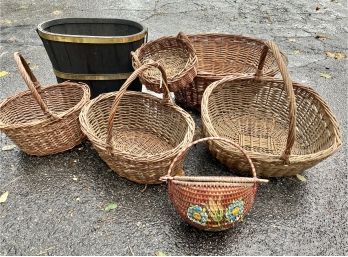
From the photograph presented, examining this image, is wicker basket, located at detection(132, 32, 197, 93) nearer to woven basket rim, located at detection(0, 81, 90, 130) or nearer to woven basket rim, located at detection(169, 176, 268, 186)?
woven basket rim, located at detection(0, 81, 90, 130)

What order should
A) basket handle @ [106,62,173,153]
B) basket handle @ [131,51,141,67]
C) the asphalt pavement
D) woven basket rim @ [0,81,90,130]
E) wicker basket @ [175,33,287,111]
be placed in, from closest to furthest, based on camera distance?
basket handle @ [106,62,173,153] → the asphalt pavement → woven basket rim @ [0,81,90,130] → basket handle @ [131,51,141,67] → wicker basket @ [175,33,287,111]

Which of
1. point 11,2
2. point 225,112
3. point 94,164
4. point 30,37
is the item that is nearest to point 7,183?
point 94,164

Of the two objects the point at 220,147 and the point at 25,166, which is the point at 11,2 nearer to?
the point at 25,166

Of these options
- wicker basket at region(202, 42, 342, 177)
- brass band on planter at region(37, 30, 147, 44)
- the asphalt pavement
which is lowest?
the asphalt pavement

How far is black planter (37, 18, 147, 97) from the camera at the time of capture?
262 cm

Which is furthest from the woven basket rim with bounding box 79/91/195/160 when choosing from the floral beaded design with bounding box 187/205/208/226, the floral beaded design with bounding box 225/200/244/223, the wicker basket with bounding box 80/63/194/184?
the floral beaded design with bounding box 225/200/244/223

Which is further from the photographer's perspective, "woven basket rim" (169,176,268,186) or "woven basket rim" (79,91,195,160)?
"woven basket rim" (79,91,195,160)

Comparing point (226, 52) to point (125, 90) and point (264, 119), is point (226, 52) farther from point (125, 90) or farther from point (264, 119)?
point (125, 90)

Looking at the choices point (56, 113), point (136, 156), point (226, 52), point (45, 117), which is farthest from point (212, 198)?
point (226, 52)

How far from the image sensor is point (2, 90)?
11.4 ft

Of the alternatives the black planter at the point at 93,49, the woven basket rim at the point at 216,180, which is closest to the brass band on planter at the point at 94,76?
the black planter at the point at 93,49

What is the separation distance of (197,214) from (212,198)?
15cm

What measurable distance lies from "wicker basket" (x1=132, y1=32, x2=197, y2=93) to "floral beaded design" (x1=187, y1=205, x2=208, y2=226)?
102cm

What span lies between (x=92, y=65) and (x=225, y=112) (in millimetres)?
1191
